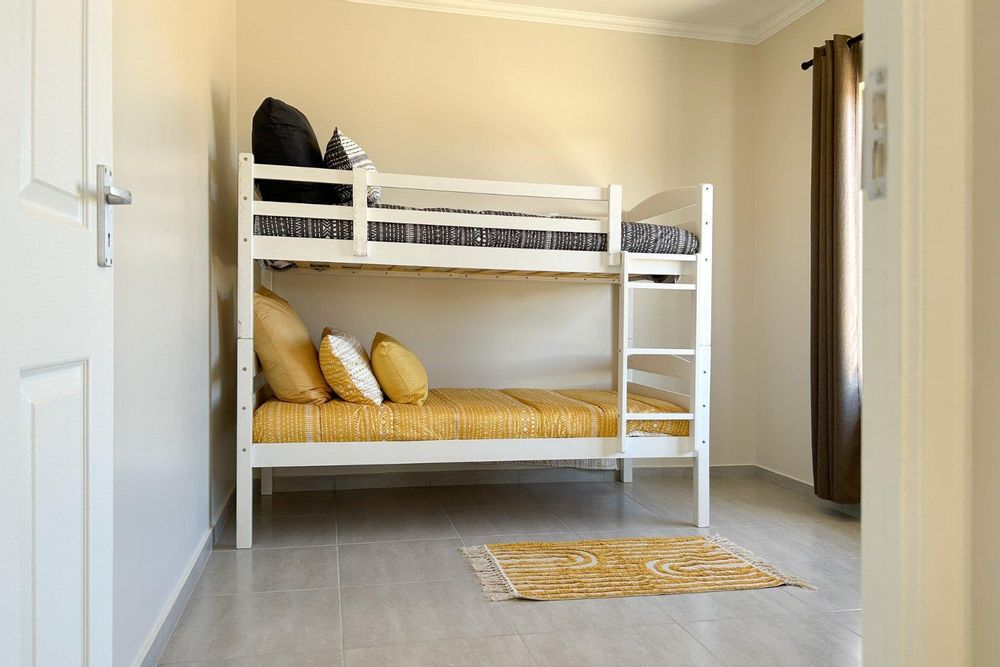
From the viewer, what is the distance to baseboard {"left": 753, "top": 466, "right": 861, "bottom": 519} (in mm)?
3123

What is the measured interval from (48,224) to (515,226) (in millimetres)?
2034

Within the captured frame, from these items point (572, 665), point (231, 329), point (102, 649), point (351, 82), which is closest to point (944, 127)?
point (102, 649)

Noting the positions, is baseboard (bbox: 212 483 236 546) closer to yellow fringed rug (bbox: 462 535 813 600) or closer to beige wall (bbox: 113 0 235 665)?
beige wall (bbox: 113 0 235 665)

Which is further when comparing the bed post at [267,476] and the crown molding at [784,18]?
the crown molding at [784,18]

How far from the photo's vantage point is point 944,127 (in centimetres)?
72

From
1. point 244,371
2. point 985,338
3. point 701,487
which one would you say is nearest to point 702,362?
point 701,487

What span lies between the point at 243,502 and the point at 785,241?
110 inches

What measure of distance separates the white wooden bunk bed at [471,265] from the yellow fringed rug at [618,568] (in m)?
0.32

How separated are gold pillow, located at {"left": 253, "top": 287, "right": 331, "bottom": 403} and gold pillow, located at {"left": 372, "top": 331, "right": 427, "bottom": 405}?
0.22 m

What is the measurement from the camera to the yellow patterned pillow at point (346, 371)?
8.63 ft

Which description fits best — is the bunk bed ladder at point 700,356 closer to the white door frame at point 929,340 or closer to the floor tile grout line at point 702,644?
the floor tile grout line at point 702,644

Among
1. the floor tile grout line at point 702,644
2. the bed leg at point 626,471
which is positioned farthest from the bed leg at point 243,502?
the bed leg at point 626,471

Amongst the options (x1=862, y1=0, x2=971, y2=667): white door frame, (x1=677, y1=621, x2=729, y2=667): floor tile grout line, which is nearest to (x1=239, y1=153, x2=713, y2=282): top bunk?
(x1=677, y1=621, x2=729, y2=667): floor tile grout line

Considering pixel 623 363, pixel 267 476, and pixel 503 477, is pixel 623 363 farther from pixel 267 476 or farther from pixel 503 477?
pixel 267 476
